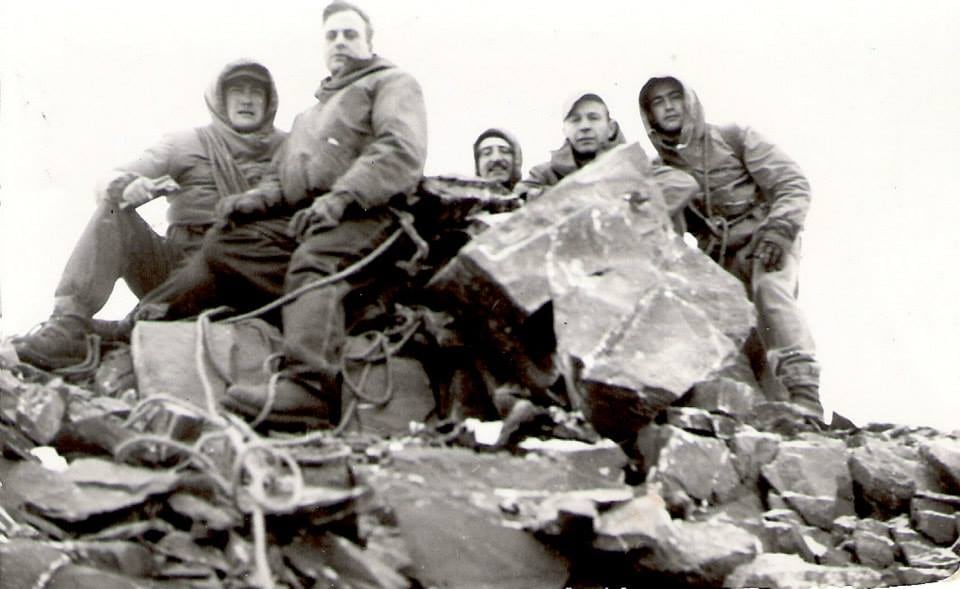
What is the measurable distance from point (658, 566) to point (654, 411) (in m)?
0.75

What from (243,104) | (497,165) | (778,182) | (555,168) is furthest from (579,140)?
(243,104)

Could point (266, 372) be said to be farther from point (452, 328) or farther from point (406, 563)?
point (406, 563)

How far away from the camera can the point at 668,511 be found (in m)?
4.39

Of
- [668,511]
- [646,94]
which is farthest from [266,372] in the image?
[646,94]

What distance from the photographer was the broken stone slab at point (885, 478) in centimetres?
470

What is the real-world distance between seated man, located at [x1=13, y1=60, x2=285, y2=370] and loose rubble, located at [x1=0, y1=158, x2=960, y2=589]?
12.7 inches

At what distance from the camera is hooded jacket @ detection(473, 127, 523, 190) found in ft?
22.3

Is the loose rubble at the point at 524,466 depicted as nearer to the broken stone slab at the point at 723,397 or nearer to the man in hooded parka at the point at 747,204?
the broken stone slab at the point at 723,397

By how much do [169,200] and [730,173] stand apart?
2.72 m

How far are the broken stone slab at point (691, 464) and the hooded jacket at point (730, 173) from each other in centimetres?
178

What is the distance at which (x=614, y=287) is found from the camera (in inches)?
197

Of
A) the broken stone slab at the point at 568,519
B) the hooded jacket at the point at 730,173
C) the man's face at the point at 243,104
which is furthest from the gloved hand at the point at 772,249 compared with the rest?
the man's face at the point at 243,104

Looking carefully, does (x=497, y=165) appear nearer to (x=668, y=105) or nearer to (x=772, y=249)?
(x=668, y=105)

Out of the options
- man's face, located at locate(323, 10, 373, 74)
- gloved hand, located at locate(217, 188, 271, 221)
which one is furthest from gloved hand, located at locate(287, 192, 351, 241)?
man's face, located at locate(323, 10, 373, 74)
